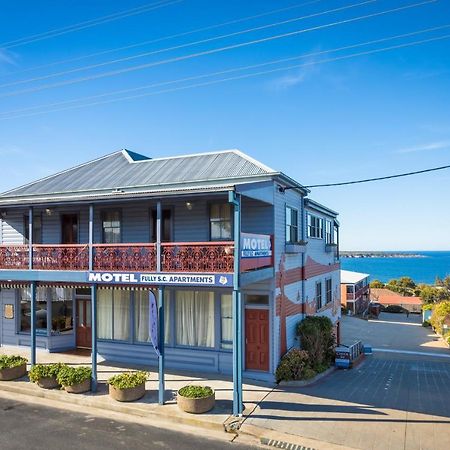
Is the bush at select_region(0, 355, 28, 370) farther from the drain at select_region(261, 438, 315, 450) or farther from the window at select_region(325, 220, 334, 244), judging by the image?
the window at select_region(325, 220, 334, 244)

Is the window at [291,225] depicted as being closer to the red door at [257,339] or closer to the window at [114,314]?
the red door at [257,339]

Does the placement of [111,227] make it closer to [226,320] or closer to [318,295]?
[226,320]

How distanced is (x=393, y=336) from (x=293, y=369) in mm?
25743

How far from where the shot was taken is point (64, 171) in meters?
21.6

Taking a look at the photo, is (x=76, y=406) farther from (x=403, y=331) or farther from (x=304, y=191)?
(x=403, y=331)

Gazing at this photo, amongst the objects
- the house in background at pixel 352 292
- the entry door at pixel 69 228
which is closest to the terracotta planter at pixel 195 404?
Answer: the entry door at pixel 69 228

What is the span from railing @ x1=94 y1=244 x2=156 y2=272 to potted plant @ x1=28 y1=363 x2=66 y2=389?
3378 mm

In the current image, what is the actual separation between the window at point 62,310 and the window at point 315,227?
11318mm

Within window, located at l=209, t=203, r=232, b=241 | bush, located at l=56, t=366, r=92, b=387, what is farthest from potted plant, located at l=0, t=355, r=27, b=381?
window, located at l=209, t=203, r=232, b=241

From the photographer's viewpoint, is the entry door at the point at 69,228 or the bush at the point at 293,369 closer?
the bush at the point at 293,369

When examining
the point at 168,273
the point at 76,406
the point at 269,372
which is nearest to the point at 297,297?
the point at 269,372

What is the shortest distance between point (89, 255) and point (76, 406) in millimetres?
4608

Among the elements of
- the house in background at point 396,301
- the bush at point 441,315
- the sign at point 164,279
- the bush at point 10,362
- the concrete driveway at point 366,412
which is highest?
the sign at point 164,279

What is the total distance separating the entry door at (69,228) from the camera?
18156mm
